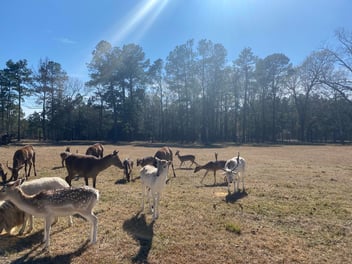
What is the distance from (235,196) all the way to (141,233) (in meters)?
4.32

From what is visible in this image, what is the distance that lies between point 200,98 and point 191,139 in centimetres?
720

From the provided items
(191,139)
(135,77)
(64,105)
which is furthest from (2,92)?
(191,139)

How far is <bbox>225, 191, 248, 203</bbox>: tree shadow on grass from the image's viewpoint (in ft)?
29.9

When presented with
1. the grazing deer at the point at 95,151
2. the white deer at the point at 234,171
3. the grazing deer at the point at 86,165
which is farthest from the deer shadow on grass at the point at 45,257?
the grazing deer at the point at 95,151

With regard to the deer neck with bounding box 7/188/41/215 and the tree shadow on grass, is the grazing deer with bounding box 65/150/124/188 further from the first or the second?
the deer neck with bounding box 7/188/41/215

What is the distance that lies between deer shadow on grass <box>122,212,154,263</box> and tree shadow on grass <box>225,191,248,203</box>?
3016mm

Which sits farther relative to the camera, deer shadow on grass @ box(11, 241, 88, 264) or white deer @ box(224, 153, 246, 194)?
white deer @ box(224, 153, 246, 194)

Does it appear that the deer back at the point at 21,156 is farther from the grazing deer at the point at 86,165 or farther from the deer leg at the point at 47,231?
the deer leg at the point at 47,231

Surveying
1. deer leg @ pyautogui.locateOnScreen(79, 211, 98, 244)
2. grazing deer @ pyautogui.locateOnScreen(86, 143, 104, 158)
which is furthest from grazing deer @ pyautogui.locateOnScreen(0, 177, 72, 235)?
grazing deer @ pyautogui.locateOnScreen(86, 143, 104, 158)

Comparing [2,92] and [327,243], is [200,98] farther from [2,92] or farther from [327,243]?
[327,243]

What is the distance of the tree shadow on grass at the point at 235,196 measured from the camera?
9.13 meters

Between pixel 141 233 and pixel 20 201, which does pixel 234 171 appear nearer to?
pixel 141 233

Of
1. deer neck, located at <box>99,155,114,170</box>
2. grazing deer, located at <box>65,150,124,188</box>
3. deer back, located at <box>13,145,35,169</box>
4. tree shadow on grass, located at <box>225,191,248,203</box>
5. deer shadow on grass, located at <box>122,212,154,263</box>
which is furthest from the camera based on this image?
deer back, located at <box>13,145,35,169</box>

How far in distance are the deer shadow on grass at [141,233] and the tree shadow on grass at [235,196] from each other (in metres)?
3.02
